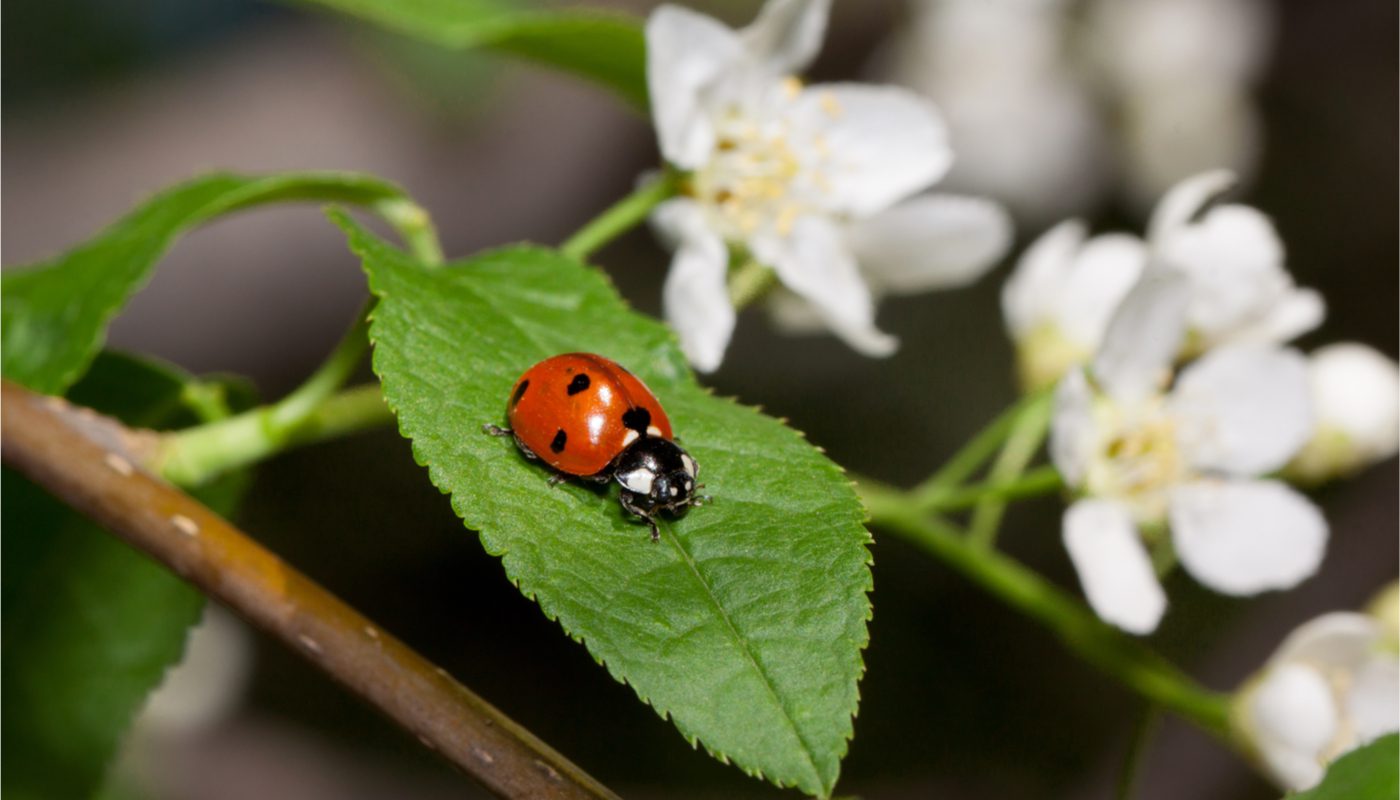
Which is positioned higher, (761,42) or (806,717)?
(761,42)

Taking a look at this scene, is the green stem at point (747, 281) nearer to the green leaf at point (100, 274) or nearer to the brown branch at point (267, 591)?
the green leaf at point (100, 274)

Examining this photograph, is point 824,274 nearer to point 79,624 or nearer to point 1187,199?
point 1187,199

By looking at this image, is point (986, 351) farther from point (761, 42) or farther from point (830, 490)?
point (830, 490)

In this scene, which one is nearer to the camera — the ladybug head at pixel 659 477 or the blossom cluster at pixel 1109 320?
the ladybug head at pixel 659 477

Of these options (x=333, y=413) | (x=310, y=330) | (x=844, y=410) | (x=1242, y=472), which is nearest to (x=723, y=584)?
(x=333, y=413)

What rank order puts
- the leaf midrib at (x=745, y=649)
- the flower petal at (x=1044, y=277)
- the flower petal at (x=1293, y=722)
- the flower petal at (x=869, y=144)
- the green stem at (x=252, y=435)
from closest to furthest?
the leaf midrib at (x=745, y=649) < the green stem at (x=252, y=435) < the flower petal at (x=1293, y=722) < the flower petal at (x=869, y=144) < the flower petal at (x=1044, y=277)

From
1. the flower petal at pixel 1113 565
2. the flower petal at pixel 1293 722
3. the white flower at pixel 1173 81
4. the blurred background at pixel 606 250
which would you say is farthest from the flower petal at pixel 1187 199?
the white flower at pixel 1173 81
